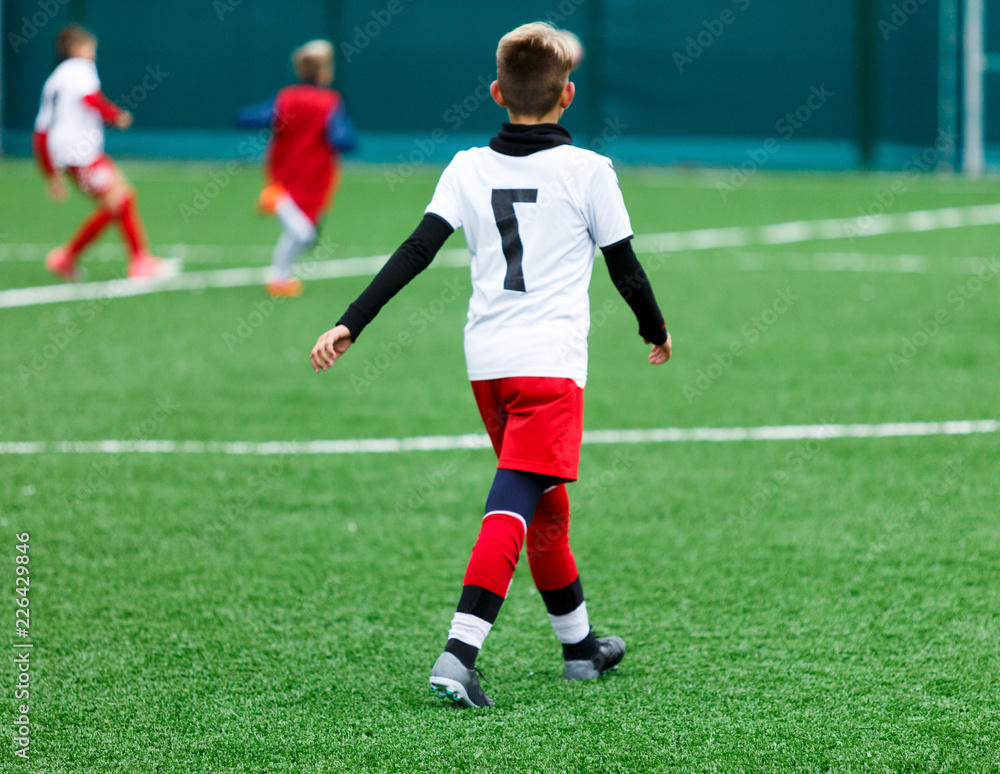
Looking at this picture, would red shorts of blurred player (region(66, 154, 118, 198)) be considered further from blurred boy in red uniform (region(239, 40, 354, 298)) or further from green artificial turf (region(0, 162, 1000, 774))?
green artificial turf (region(0, 162, 1000, 774))

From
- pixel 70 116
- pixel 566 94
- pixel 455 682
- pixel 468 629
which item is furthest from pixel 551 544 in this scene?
pixel 70 116

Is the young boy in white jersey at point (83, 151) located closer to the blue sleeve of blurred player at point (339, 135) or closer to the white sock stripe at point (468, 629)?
the blue sleeve of blurred player at point (339, 135)

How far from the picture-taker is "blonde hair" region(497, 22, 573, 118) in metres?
3.12

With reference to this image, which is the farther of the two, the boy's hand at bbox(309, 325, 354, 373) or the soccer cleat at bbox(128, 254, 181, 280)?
the soccer cleat at bbox(128, 254, 181, 280)

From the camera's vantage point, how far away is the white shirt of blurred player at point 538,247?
3.13 meters

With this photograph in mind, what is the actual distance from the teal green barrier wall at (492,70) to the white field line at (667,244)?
426 cm

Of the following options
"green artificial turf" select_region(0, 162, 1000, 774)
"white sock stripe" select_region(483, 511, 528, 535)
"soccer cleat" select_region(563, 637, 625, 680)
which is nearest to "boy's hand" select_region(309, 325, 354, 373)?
"white sock stripe" select_region(483, 511, 528, 535)

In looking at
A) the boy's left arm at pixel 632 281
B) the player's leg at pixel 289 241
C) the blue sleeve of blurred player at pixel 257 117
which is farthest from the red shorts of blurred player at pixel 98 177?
the boy's left arm at pixel 632 281

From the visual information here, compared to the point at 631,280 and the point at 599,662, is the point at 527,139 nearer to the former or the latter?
the point at 631,280

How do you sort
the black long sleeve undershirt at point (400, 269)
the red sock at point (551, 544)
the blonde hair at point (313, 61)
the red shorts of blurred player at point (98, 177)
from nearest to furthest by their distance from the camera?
the black long sleeve undershirt at point (400, 269) < the red sock at point (551, 544) < the blonde hair at point (313, 61) < the red shorts of blurred player at point (98, 177)

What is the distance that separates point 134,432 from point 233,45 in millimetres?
15711

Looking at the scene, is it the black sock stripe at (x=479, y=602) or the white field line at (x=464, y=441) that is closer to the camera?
the black sock stripe at (x=479, y=602)

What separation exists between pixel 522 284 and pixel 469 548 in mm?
1519

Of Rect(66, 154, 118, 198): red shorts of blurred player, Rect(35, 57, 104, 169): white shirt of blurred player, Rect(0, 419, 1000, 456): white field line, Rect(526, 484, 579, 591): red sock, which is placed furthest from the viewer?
Rect(35, 57, 104, 169): white shirt of blurred player
